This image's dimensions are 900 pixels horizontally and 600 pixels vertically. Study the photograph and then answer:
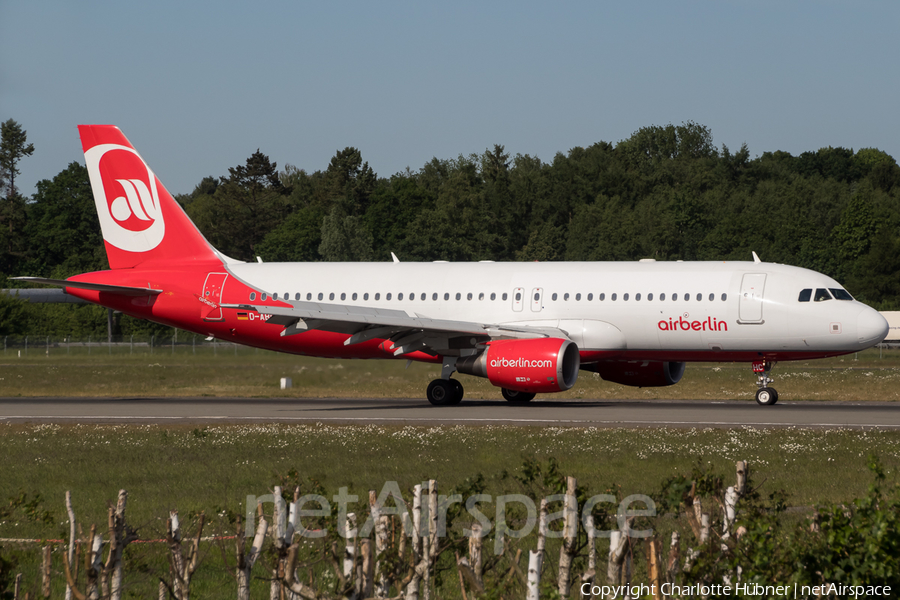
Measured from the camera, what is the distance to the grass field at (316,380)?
31.0m

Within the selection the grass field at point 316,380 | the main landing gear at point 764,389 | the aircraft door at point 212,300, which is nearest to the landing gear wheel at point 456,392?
the grass field at point 316,380

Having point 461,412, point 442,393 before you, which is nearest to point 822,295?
point 461,412

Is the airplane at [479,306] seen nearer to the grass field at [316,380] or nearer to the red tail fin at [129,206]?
the red tail fin at [129,206]

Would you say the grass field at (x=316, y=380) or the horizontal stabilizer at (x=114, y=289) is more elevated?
the horizontal stabilizer at (x=114, y=289)

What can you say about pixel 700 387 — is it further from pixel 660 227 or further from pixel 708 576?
pixel 660 227

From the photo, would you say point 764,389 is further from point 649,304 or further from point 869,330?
point 649,304

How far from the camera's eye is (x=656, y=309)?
27.8 meters

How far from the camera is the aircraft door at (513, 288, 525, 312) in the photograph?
95.7ft

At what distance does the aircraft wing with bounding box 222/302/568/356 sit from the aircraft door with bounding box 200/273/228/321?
235 centimetres

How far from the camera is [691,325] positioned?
2761cm

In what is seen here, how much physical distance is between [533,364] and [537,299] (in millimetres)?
3437

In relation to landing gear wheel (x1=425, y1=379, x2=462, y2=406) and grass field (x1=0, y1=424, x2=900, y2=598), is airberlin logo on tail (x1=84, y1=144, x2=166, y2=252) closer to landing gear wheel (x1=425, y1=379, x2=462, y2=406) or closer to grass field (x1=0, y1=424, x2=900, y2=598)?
landing gear wheel (x1=425, y1=379, x2=462, y2=406)

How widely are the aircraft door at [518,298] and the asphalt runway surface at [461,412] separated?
267 cm

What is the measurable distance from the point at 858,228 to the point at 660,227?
16895 mm
